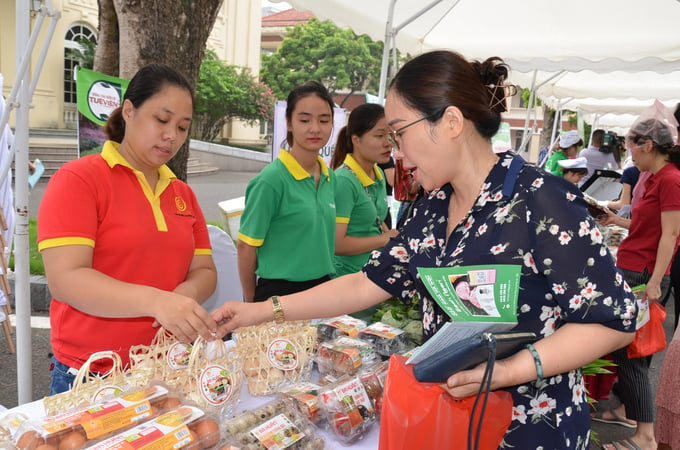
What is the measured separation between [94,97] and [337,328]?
2.14 metres

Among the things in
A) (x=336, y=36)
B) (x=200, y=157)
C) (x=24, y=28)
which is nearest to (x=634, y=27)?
(x=24, y=28)

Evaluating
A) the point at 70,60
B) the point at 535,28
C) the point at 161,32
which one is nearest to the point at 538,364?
the point at 161,32

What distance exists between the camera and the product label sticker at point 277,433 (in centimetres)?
130

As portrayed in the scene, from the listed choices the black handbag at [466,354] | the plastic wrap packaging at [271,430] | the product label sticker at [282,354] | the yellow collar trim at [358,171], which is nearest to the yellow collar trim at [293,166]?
the yellow collar trim at [358,171]

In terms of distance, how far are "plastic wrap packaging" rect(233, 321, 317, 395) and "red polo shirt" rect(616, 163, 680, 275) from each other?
281cm

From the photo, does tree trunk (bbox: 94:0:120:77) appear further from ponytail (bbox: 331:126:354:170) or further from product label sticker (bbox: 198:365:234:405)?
product label sticker (bbox: 198:365:234:405)

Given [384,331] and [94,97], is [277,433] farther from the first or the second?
[94,97]

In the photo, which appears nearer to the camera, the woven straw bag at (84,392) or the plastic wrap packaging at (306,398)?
the woven straw bag at (84,392)

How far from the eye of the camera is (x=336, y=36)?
3073cm

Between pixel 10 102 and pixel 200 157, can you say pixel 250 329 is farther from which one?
pixel 200 157

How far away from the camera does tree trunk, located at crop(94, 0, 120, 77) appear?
3895 mm

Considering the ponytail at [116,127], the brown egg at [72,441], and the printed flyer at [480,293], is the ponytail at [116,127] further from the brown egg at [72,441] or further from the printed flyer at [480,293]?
the printed flyer at [480,293]

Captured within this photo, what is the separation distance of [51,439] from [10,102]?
1.75 m

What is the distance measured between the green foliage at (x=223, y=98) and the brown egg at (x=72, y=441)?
69.5ft
